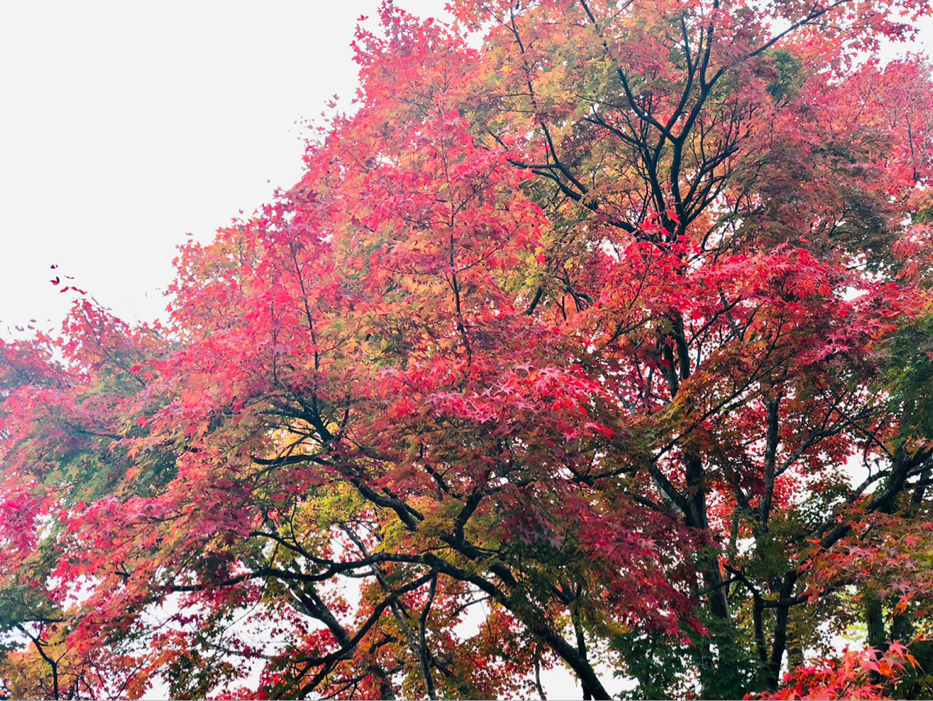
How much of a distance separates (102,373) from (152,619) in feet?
12.3

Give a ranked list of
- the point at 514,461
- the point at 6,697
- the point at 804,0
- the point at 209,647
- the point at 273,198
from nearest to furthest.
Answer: the point at 514,461 < the point at 273,198 < the point at 209,647 < the point at 804,0 < the point at 6,697

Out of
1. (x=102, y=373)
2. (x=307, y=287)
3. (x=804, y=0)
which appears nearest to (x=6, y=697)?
(x=102, y=373)

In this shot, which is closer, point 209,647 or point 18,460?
point 209,647

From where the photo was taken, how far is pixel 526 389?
17.4 feet

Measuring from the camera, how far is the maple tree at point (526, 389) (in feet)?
20.3

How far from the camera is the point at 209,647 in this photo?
24.8 feet

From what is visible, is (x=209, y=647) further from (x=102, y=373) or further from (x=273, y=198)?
(x=273, y=198)

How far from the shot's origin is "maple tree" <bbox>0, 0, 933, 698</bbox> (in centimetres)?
618

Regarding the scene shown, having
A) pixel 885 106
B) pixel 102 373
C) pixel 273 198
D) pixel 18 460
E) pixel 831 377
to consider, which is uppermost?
pixel 885 106

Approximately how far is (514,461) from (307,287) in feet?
8.91

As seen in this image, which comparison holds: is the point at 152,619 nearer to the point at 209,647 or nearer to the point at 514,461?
the point at 209,647

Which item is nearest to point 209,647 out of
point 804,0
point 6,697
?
point 6,697

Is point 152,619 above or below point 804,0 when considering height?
below

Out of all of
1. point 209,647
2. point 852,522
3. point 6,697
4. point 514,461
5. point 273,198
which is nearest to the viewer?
point 514,461
